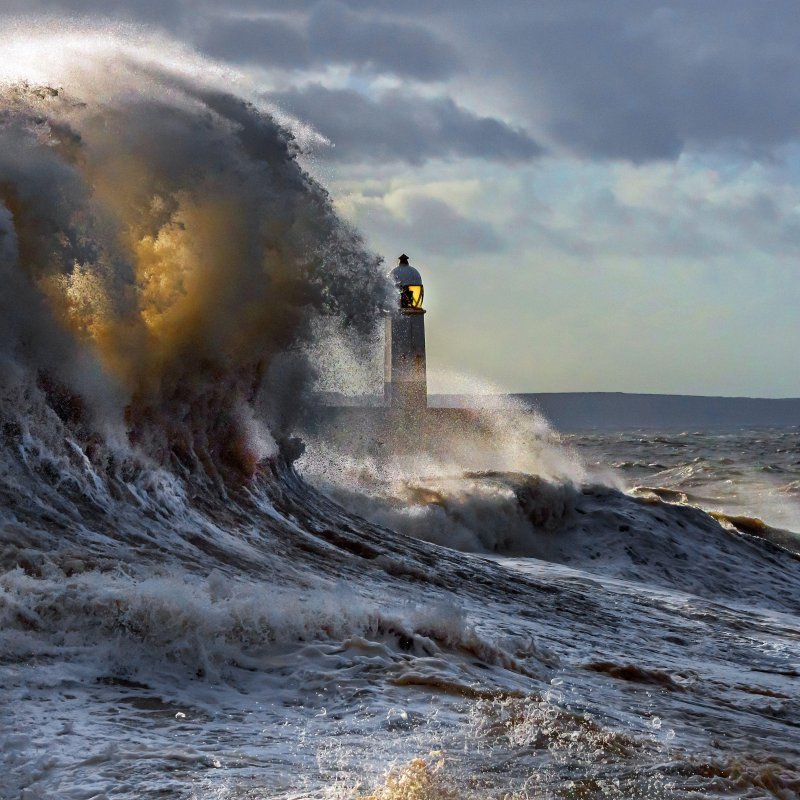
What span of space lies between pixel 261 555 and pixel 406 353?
11016 mm

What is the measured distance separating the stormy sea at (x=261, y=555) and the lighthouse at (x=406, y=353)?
13.6 ft

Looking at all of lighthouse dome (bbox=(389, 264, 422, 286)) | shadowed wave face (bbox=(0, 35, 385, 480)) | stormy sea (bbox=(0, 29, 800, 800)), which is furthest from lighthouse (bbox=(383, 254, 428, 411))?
shadowed wave face (bbox=(0, 35, 385, 480))

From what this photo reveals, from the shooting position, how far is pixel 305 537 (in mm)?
7613

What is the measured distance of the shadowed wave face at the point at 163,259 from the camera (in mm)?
6738

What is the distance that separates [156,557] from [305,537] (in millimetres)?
2055

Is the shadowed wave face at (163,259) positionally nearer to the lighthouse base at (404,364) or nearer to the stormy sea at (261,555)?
the stormy sea at (261,555)

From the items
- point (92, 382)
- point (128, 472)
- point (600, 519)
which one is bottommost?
point (600, 519)

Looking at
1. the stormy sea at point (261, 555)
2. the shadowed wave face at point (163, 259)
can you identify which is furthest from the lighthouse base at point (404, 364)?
the shadowed wave face at point (163, 259)

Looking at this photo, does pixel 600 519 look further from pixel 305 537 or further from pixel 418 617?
pixel 418 617

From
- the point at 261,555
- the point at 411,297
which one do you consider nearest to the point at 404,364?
the point at 411,297

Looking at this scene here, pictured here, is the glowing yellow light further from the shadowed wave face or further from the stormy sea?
A: the shadowed wave face

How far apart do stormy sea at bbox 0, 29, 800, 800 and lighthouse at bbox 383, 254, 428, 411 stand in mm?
4151

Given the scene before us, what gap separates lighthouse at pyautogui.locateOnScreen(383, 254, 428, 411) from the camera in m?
17.4

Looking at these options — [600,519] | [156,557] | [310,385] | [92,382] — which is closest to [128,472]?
[92,382]
